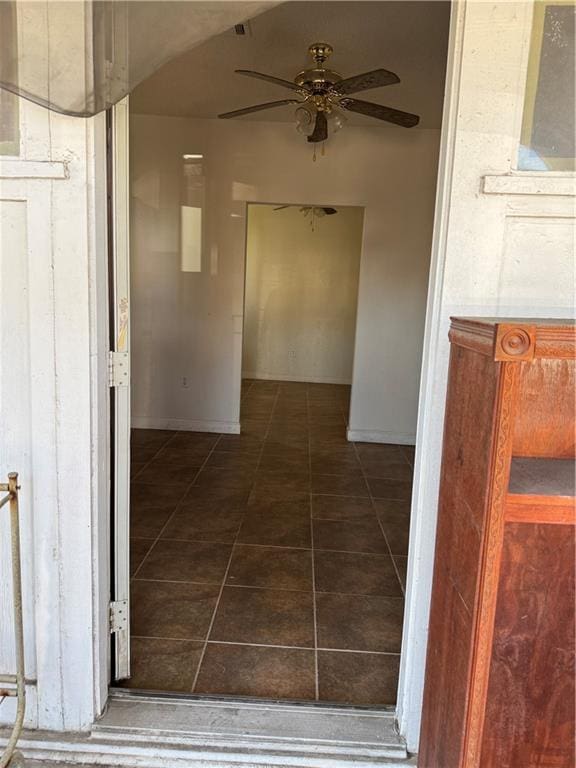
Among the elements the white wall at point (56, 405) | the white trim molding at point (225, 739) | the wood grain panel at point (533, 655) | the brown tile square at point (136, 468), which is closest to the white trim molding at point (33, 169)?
the white wall at point (56, 405)

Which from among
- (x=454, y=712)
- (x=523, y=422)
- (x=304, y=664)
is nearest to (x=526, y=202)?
(x=523, y=422)

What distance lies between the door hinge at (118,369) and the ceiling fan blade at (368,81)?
2.19m

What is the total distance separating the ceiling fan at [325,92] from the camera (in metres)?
3.00

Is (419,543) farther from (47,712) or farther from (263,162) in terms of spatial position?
(263,162)

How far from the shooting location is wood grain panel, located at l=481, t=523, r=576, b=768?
1.19m

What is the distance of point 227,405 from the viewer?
5473 millimetres

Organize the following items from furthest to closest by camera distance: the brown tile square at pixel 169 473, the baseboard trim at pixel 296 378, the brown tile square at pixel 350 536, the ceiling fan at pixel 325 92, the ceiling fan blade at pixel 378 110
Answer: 1. the baseboard trim at pixel 296 378
2. the brown tile square at pixel 169 473
3. the ceiling fan blade at pixel 378 110
4. the brown tile square at pixel 350 536
5. the ceiling fan at pixel 325 92

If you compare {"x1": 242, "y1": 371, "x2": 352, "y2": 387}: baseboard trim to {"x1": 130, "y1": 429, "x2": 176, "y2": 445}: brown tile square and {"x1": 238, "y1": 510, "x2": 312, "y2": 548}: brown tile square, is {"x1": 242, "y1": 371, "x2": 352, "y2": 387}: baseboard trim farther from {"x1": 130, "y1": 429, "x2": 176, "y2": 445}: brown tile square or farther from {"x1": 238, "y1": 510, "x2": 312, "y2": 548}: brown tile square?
{"x1": 238, "y1": 510, "x2": 312, "y2": 548}: brown tile square

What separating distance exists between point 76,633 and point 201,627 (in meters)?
0.78

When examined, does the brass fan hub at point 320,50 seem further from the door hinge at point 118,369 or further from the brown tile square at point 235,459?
the brown tile square at point 235,459

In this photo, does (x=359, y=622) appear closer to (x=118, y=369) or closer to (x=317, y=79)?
(x=118, y=369)

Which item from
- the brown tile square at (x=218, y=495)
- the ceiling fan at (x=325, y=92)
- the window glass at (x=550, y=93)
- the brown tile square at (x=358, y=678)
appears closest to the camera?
the window glass at (x=550, y=93)

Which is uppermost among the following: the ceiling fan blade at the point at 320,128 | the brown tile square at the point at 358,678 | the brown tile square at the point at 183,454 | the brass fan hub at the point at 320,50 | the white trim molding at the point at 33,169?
the brass fan hub at the point at 320,50

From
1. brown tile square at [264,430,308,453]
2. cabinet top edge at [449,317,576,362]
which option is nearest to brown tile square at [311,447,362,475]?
brown tile square at [264,430,308,453]
